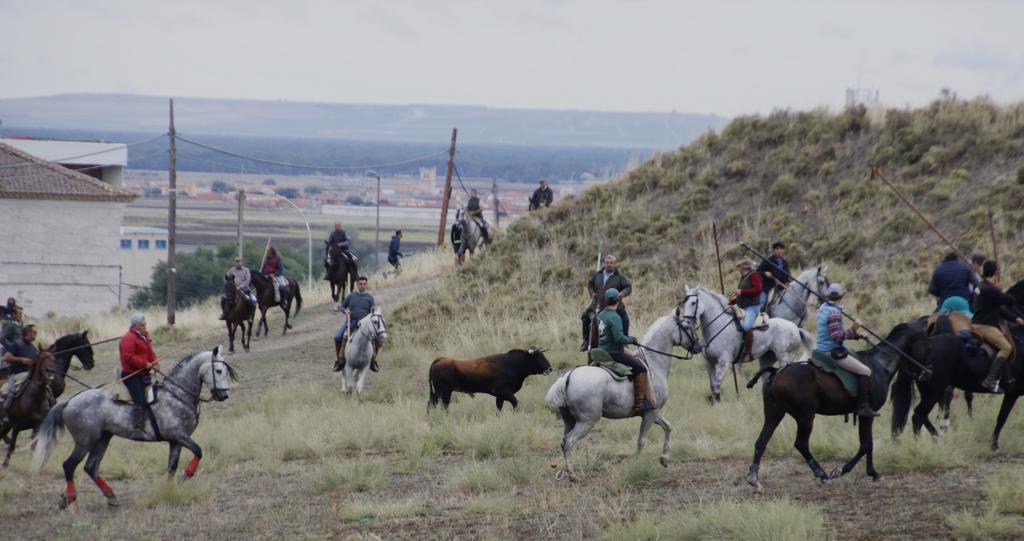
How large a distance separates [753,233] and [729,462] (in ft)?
53.0

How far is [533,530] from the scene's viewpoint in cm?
1243

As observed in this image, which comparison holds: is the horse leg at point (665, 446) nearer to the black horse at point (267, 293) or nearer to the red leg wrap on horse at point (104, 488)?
the red leg wrap on horse at point (104, 488)

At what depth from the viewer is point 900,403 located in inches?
587

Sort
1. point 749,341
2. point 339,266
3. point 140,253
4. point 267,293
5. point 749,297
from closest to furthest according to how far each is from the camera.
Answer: point 749,341 < point 749,297 < point 267,293 < point 339,266 < point 140,253

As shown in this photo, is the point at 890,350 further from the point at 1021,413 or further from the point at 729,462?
the point at 1021,413

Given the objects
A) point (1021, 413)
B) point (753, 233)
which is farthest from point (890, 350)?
point (753, 233)

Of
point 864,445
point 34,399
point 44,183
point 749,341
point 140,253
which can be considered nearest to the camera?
point 864,445

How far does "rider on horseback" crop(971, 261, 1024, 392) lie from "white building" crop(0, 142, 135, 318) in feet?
179

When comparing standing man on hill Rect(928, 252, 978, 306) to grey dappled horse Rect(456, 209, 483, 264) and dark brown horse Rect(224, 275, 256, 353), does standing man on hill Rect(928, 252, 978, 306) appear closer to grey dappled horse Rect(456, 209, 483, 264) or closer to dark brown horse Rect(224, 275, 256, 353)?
dark brown horse Rect(224, 275, 256, 353)

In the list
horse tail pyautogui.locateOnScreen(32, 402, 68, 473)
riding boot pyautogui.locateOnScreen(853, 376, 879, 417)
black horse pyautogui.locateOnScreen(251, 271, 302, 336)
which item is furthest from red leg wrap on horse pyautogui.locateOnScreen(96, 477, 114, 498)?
black horse pyautogui.locateOnScreen(251, 271, 302, 336)

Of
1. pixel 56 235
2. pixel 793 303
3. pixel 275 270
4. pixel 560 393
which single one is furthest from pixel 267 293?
pixel 56 235

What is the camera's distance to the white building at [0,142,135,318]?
6222 centimetres

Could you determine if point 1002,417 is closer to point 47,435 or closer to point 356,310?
point 47,435

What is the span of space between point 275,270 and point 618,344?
65.7 ft
